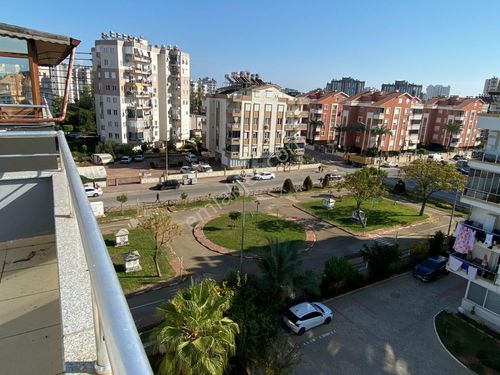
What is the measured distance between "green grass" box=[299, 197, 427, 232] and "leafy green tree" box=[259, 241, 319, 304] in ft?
43.2

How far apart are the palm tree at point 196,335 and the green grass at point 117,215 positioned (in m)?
17.4

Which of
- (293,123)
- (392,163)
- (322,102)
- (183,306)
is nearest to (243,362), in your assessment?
(183,306)

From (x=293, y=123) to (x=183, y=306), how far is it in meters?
43.1

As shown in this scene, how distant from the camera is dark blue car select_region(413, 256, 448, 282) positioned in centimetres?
1942

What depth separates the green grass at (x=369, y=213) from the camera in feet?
91.9

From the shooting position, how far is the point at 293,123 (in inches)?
1971

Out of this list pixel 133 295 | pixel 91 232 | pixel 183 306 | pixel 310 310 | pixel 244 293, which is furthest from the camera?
pixel 133 295

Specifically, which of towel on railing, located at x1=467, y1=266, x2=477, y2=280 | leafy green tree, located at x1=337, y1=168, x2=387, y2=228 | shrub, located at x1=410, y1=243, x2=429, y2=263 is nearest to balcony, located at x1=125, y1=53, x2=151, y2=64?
leafy green tree, located at x1=337, y1=168, x2=387, y2=228

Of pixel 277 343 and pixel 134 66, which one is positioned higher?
pixel 134 66

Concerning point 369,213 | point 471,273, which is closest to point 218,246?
point 471,273

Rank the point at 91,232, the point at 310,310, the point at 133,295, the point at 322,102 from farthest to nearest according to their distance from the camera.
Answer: the point at 322,102 < the point at 133,295 < the point at 310,310 < the point at 91,232

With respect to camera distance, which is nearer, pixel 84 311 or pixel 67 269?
pixel 84 311

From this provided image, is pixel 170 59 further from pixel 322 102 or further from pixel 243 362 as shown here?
pixel 243 362

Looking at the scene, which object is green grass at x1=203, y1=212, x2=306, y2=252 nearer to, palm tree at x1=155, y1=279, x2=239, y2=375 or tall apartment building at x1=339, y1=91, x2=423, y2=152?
palm tree at x1=155, y1=279, x2=239, y2=375
